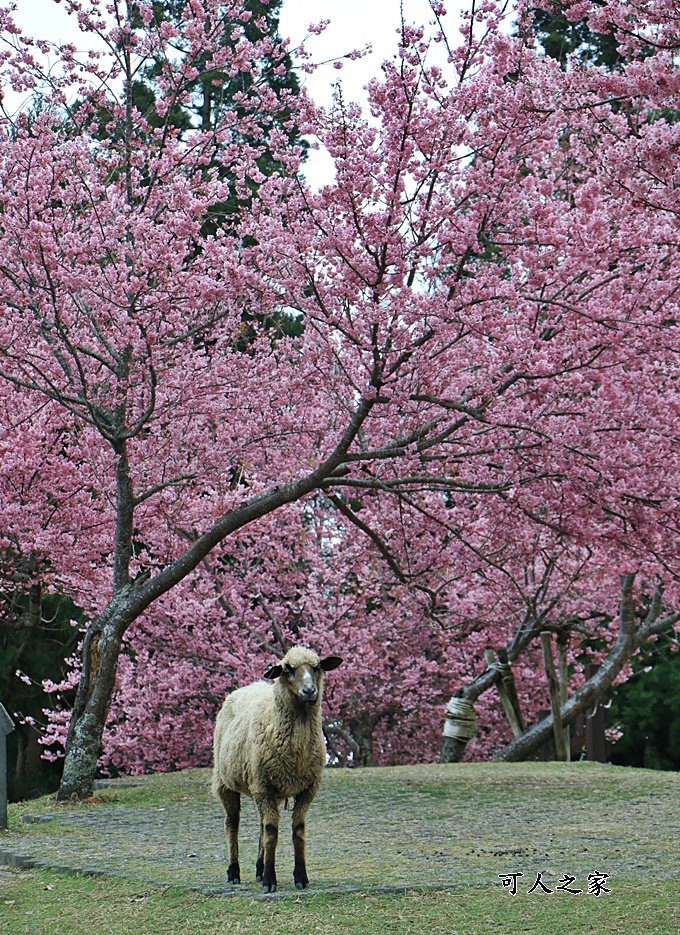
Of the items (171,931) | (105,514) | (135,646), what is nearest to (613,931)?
(171,931)

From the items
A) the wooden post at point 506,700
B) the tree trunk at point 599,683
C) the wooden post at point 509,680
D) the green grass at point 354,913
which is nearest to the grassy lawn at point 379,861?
the green grass at point 354,913

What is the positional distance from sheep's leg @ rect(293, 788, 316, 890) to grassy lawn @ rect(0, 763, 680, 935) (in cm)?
10

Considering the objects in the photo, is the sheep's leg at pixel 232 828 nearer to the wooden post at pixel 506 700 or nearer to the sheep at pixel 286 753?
the sheep at pixel 286 753

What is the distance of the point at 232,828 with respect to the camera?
7.02 m

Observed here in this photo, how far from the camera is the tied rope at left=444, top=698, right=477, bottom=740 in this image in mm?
16531

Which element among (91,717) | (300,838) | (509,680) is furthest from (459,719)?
(300,838)

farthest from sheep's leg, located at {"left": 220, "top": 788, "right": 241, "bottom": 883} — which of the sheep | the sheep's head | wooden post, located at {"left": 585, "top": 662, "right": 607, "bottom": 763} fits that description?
wooden post, located at {"left": 585, "top": 662, "right": 607, "bottom": 763}

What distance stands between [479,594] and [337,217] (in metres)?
8.92

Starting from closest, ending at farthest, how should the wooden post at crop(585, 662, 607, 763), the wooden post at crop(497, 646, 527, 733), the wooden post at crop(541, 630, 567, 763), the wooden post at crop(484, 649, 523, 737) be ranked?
the wooden post at crop(541, 630, 567, 763), the wooden post at crop(497, 646, 527, 733), the wooden post at crop(484, 649, 523, 737), the wooden post at crop(585, 662, 607, 763)

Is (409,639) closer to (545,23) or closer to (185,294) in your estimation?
(185,294)

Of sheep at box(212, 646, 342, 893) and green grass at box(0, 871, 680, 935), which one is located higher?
sheep at box(212, 646, 342, 893)

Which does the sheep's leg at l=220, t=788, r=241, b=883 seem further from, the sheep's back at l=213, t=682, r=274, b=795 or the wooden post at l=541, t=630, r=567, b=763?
the wooden post at l=541, t=630, r=567, b=763

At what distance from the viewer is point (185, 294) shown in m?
11.3

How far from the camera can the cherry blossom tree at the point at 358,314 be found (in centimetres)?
905
